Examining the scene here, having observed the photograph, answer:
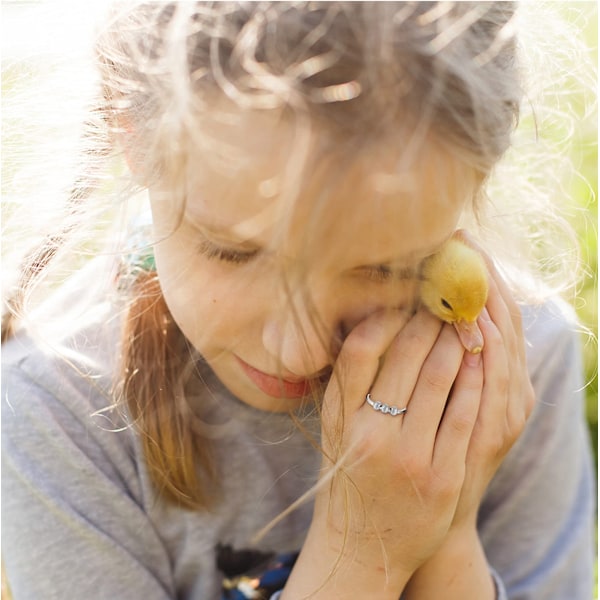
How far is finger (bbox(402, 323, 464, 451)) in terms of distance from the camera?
4.80 feet

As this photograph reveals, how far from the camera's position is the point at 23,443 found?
5.46ft

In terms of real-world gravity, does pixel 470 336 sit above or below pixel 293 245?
below

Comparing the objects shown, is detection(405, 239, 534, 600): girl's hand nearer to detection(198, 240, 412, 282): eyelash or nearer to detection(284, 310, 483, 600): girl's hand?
detection(284, 310, 483, 600): girl's hand

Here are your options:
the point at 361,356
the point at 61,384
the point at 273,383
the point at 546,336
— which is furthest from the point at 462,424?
the point at 61,384

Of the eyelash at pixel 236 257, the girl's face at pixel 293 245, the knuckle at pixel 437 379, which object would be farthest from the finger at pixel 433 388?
the eyelash at pixel 236 257

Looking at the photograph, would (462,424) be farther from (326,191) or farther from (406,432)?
(326,191)

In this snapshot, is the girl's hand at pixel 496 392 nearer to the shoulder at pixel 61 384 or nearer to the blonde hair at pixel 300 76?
the blonde hair at pixel 300 76

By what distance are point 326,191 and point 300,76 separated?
0.16 meters

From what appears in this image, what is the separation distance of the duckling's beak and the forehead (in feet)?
0.96

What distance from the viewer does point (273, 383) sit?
4.93ft

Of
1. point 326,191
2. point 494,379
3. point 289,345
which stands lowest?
point 494,379

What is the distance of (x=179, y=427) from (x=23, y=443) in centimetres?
33

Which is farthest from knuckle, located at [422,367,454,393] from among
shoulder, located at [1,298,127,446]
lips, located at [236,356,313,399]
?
shoulder, located at [1,298,127,446]

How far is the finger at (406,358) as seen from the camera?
145 centimetres
